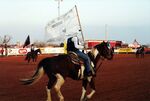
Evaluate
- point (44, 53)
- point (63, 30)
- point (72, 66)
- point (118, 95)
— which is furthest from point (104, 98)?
point (44, 53)

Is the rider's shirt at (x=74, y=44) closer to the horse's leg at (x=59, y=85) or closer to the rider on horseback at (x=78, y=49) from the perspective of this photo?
the rider on horseback at (x=78, y=49)

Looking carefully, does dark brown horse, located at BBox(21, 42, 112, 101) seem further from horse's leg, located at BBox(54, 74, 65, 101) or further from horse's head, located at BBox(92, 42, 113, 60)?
horse's head, located at BBox(92, 42, 113, 60)

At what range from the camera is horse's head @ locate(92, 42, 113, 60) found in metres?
13.4

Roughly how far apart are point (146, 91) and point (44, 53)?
64850 millimetres

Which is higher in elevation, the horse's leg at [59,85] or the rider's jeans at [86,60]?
the rider's jeans at [86,60]

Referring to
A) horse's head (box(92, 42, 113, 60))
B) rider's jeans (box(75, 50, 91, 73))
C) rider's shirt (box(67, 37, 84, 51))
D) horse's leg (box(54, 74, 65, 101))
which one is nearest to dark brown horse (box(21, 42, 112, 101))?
horse's leg (box(54, 74, 65, 101))

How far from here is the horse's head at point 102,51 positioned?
1341cm

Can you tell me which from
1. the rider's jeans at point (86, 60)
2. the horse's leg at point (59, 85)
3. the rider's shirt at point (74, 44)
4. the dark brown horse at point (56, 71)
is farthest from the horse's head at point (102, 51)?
the horse's leg at point (59, 85)

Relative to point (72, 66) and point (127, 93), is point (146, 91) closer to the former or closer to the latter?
point (127, 93)

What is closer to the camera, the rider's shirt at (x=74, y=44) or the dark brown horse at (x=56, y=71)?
the dark brown horse at (x=56, y=71)

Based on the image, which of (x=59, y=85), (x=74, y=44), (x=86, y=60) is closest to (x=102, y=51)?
(x=86, y=60)

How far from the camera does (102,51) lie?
13.6 metres

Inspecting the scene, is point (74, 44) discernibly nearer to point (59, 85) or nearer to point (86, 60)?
point (86, 60)

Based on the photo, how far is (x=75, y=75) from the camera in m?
12.4
